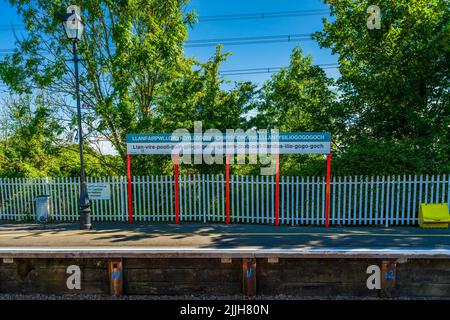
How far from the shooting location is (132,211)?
8.55m

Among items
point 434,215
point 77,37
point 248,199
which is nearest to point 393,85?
point 434,215

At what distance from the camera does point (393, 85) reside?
9.56 metres

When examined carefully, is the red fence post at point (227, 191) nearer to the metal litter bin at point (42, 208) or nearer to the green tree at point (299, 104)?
the green tree at point (299, 104)

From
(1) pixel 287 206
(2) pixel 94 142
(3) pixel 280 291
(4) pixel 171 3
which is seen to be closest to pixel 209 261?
(3) pixel 280 291

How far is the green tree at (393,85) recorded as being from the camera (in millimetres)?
8453

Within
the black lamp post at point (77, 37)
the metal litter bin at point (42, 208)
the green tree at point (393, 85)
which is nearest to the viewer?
the black lamp post at point (77, 37)

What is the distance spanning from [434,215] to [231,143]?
600cm

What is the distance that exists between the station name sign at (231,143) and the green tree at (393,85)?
179 cm

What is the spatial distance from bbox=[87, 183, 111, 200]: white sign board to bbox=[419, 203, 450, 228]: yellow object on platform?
9.29 m

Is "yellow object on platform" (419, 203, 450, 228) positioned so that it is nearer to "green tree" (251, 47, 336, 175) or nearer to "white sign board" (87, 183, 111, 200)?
"green tree" (251, 47, 336, 175)

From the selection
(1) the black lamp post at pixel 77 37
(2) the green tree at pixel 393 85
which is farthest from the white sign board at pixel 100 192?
(2) the green tree at pixel 393 85

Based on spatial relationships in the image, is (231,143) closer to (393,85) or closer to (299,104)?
(299,104)
